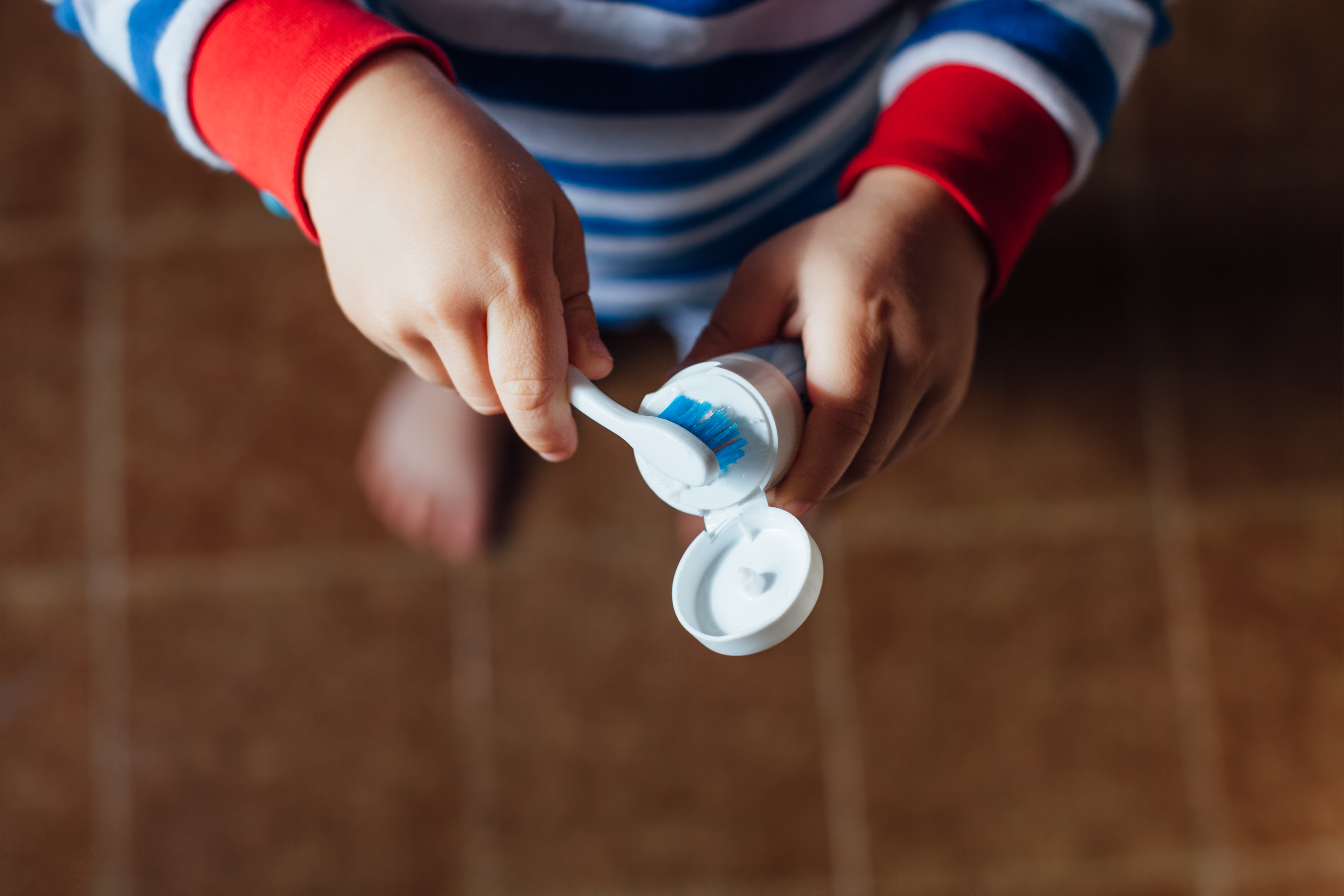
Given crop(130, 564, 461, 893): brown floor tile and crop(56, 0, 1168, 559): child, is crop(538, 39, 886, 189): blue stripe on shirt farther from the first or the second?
crop(130, 564, 461, 893): brown floor tile

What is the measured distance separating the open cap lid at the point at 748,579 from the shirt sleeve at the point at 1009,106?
0.15 meters

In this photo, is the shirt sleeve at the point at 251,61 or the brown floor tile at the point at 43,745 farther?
the brown floor tile at the point at 43,745

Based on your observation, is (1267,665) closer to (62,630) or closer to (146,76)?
(146,76)

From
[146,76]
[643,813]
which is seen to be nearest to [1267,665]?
[643,813]

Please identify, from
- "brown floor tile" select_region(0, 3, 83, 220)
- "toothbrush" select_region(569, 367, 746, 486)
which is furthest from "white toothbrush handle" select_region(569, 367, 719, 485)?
"brown floor tile" select_region(0, 3, 83, 220)

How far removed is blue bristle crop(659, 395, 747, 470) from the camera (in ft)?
0.93

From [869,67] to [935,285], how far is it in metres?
0.18

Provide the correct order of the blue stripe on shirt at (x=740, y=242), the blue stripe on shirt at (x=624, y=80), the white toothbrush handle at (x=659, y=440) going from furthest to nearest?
the blue stripe on shirt at (x=740, y=242), the blue stripe on shirt at (x=624, y=80), the white toothbrush handle at (x=659, y=440)

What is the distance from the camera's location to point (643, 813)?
808 millimetres

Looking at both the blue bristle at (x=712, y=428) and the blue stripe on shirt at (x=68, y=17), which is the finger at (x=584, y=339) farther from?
the blue stripe on shirt at (x=68, y=17)

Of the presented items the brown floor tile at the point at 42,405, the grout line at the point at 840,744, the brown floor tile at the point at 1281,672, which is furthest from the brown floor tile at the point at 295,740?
the brown floor tile at the point at 1281,672

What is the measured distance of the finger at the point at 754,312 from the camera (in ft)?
1.12

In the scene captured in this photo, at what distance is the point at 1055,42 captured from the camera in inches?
14.2

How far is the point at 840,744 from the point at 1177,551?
0.34 meters
